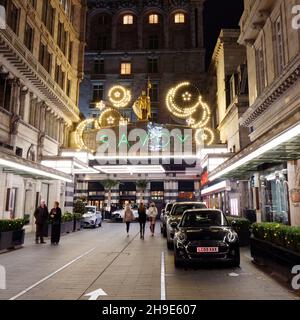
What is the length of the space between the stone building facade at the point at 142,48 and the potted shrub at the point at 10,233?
3485 centimetres

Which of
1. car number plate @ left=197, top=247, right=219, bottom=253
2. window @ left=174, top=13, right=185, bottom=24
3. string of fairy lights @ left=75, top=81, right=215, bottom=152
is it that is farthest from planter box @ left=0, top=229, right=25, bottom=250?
window @ left=174, top=13, right=185, bottom=24

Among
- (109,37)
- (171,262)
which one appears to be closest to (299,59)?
(171,262)

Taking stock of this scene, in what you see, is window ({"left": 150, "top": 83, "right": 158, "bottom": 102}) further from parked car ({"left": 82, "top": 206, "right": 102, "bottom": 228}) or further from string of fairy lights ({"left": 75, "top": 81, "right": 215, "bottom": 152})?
parked car ({"left": 82, "top": 206, "right": 102, "bottom": 228})

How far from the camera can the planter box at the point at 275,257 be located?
276 inches

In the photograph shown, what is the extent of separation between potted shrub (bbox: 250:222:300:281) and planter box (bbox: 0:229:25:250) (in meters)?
9.66

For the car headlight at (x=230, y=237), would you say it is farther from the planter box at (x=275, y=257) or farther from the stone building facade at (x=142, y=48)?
the stone building facade at (x=142, y=48)

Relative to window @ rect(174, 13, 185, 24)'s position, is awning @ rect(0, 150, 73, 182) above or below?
below

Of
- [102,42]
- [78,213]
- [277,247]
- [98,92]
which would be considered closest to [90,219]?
[78,213]

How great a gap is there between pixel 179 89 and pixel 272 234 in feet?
→ 46.7

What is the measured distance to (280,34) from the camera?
18.1 meters

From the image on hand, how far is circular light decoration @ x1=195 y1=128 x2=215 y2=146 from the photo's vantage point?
1086 inches

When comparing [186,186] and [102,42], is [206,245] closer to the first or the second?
[186,186]

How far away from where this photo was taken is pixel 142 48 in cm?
4941

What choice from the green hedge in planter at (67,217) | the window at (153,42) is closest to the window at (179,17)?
the window at (153,42)
